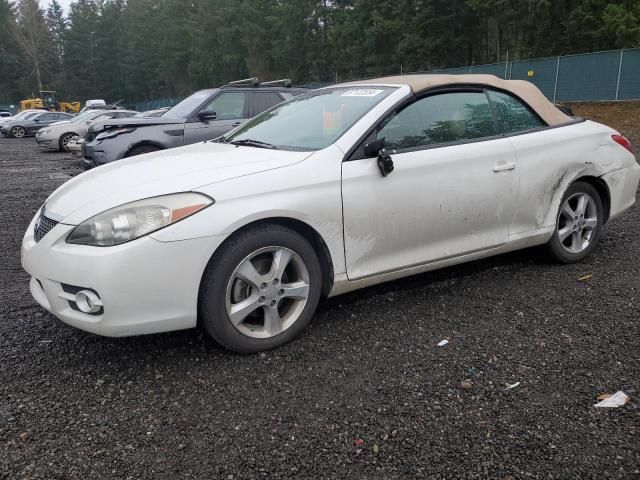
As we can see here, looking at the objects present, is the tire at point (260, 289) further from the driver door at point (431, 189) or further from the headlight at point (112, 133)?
the headlight at point (112, 133)

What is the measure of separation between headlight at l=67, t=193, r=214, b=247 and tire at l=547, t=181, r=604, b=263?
2967 mm

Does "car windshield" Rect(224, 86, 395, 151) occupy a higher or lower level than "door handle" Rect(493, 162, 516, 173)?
higher

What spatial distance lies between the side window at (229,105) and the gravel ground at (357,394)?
5402 millimetres

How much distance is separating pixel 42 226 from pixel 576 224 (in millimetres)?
3956

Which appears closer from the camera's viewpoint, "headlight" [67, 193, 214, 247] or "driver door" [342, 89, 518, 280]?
"headlight" [67, 193, 214, 247]

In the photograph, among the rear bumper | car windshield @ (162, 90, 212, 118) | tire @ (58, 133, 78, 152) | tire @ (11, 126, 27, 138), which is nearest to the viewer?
the rear bumper

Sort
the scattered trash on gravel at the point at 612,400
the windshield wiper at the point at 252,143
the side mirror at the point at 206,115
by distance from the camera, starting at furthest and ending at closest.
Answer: the side mirror at the point at 206,115, the windshield wiper at the point at 252,143, the scattered trash on gravel at the point at 612,400

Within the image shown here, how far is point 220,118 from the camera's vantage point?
852 cm

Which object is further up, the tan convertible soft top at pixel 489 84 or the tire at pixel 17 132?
the tan convertible soft top at pixel 489 84

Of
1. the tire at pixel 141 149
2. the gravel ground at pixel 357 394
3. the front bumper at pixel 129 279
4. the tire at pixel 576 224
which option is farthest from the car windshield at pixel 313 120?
the tire at pixel 141 149

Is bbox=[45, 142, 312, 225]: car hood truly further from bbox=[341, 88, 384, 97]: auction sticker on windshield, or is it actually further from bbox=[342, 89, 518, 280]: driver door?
bbox=[341, 88, 384, 97]: auction sticker on windshield

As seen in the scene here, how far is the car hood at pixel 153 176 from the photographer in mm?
2729

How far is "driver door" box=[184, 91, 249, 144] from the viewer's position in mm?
8273

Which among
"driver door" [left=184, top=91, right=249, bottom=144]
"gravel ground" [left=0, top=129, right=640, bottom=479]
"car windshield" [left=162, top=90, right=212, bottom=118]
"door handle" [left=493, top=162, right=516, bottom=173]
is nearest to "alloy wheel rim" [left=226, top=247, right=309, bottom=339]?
"gravel ground" [left=0, top=129, right=640, bottom=479]
